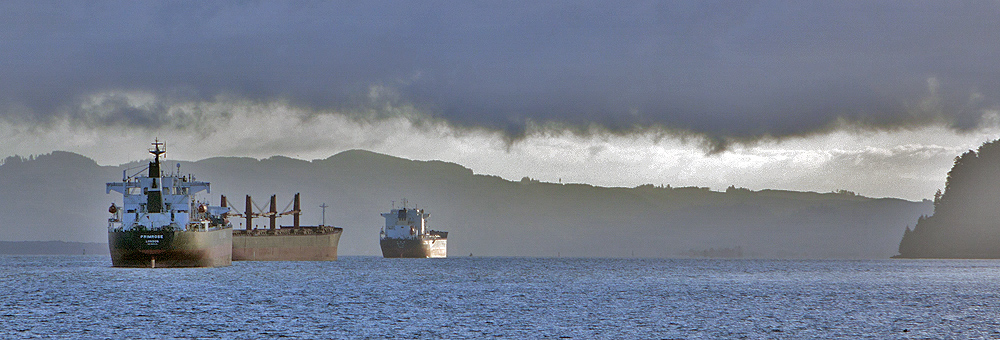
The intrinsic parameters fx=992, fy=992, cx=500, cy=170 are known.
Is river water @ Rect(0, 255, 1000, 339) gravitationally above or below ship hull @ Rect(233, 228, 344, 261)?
below

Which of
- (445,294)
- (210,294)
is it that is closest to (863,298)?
(445,294)

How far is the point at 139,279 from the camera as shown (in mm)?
89125

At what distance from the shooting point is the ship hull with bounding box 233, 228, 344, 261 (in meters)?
153

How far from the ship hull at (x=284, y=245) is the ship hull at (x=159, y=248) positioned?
49.7 metres

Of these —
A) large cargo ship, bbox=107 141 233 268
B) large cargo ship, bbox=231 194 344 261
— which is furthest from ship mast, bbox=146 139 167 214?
large cargo ship, bbox=231 194 344 261

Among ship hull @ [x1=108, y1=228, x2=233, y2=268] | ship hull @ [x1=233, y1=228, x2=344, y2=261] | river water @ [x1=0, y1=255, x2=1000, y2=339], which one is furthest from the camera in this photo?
ship hull @ [x1=233, y1=228, x2=344, y2=261]

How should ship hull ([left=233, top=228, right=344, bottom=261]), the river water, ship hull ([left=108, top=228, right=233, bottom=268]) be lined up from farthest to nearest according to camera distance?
1. ship hull ([left=233, top=228, right=344, bottom=261])
2. ship hull ([left=108, top=228, right=233, bottom=268])
3. the river water

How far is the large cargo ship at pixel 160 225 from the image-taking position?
318 ft

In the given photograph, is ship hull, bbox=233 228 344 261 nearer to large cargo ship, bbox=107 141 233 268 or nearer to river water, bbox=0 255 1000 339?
large cargo ship, bbox=107 141 233 268

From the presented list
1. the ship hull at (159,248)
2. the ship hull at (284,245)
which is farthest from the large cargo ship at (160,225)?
the ship hull at (284,245)

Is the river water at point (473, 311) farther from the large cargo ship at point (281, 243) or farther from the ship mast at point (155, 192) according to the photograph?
the large cargo ship at point (281, 243)


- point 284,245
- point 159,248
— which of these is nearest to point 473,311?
point 159,248

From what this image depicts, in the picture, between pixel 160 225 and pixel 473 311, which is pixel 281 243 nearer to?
→ pixel 160 225

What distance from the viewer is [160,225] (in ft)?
328
